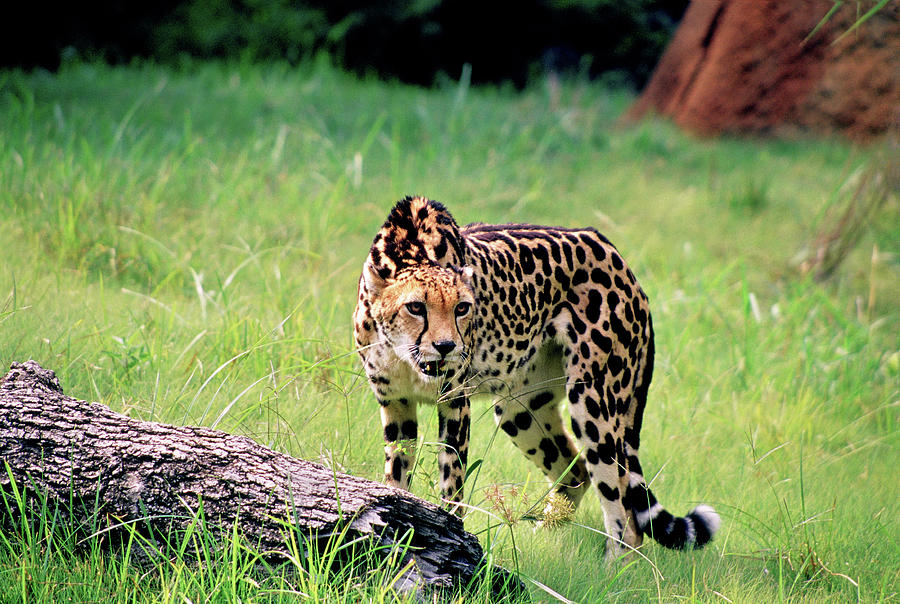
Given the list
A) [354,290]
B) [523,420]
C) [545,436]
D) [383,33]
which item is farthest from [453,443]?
[383,33]

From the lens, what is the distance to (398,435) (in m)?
4.07

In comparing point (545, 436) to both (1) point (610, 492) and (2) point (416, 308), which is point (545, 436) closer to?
(1) point (610, 492)

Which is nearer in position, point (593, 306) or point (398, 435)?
point (398, 435)

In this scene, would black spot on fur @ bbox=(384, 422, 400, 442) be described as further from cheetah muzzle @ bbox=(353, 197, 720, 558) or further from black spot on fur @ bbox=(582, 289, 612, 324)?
black spot on fur @ bbox=(582, 289, 612, 324)

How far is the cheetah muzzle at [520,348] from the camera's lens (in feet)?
12.4

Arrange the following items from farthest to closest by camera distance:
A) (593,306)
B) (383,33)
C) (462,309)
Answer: (383,33) < (593,306) < (462,309)

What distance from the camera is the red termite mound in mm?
10812

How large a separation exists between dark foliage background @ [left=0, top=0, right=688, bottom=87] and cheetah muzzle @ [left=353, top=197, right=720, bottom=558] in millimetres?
7760

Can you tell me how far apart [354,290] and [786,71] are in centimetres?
705

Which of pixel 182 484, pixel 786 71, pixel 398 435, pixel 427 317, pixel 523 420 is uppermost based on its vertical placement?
pixel 786 71

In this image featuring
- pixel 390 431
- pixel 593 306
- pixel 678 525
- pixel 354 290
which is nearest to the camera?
pixel 390 431

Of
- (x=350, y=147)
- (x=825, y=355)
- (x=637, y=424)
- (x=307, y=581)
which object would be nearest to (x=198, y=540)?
(x=307, y=581)

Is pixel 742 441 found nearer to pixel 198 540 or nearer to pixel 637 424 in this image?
pixel 637 424

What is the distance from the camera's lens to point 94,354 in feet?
14.5
